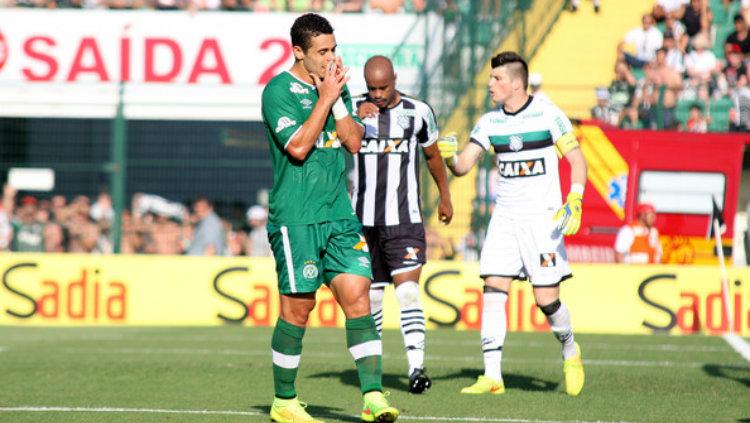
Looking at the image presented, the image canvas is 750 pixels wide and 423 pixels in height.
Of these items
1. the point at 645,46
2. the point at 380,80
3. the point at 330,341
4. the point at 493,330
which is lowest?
the point at 330,341

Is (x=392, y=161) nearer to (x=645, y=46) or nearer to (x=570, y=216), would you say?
(x=570, y=216)

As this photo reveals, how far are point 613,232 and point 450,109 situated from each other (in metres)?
2.73

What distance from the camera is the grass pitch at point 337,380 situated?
7.93 m

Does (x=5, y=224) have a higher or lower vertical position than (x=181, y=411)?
higher

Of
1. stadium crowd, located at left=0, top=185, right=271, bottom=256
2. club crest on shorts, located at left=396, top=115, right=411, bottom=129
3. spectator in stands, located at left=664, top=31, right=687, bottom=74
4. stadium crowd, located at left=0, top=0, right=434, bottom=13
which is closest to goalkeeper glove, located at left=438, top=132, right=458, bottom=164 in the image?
club crest on shorts, located at left=396, top=115, right=411, bottom=129

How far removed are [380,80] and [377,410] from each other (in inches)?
124

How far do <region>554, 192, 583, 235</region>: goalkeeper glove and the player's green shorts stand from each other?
203cm

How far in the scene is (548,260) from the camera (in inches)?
363

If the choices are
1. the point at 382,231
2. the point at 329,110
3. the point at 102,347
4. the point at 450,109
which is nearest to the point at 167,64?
the point at 450,109

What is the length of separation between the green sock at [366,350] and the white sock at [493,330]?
2.19m

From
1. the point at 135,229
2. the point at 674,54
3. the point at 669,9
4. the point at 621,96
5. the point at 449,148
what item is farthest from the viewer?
the point at 669,9

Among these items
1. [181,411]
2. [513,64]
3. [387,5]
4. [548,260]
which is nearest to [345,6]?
[387,5]

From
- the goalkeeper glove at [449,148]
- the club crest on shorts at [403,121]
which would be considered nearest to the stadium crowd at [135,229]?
the club crest on shorts at [403,121]

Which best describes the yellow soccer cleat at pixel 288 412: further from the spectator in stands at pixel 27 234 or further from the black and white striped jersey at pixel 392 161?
the spectator in stands at pixel 27 234
